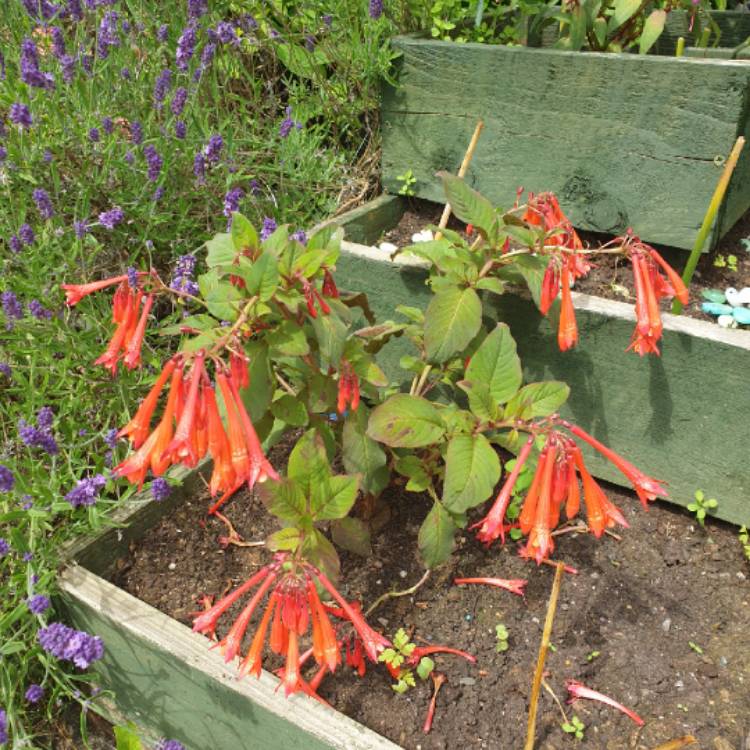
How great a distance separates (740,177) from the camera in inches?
69.1

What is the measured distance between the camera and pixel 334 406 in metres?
1.34

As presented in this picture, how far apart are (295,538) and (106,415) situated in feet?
2.57

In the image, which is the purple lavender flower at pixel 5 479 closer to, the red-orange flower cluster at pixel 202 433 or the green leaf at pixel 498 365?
the red-orange flower cluster at pixel 202 433

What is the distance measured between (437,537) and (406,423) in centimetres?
24

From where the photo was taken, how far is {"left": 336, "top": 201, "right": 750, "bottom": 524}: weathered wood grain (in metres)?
1.45

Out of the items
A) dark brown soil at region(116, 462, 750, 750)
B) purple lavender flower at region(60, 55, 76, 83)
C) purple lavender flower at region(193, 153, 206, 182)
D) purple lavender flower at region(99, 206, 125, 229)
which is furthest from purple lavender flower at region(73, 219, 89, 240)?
dark brown soil at region(116, 462, 750, 750)

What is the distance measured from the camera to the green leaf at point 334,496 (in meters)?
1.15

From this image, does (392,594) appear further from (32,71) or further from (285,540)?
(32,71)

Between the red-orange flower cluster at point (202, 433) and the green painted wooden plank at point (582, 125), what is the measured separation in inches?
48.0

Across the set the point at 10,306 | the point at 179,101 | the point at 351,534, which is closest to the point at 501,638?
the point at 351,534

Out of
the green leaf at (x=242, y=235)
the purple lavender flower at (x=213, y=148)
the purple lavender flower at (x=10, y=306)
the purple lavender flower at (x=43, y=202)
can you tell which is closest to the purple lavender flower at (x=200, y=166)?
the purple lavender flower at (x=213, y=148)

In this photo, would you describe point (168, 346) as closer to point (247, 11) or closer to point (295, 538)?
point (295, 538)

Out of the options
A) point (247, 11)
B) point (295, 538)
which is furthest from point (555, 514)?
point (247, 11)

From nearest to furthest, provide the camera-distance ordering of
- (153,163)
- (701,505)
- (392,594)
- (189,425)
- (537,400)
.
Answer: (189,425) → (537,400) → (392,594) → (701,505) → (153,163)
